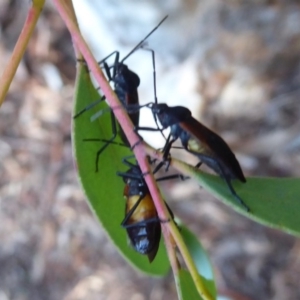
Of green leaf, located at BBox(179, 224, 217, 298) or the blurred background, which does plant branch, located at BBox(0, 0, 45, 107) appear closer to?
green leaf, located at BBox(179, 224, 217, 298)

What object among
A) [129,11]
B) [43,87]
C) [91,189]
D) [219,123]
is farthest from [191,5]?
[91,189]

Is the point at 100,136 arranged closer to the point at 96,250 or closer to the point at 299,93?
the point at 96,250

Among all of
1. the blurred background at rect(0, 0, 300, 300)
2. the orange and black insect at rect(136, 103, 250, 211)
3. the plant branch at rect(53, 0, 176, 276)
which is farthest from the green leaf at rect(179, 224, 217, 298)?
the blurred background at rect(0, 0, 300, 300)

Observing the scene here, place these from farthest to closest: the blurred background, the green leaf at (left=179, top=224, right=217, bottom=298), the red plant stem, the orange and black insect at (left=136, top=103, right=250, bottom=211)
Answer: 1. the blurred background
2. the green leaf at (left=179, top=224, right=217, bottom=298)
3. the orange and black insect at (left=136, top=103, right=250, bottom=211)
4. the red plant stem

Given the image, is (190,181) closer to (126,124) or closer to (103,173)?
(103,173)

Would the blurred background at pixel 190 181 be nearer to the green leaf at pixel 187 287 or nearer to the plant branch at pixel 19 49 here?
the plant branch at pixel 19 49

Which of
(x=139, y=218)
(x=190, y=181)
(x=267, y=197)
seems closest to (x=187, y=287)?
(x=267, y=197)
